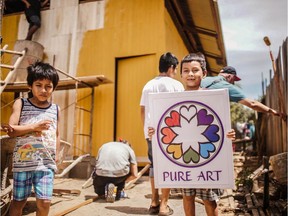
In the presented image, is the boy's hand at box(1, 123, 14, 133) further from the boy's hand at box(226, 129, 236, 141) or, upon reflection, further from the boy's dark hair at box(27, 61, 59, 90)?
the boy's hand at box(226, 129, 236, 141)

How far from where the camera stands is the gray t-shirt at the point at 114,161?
4117mm

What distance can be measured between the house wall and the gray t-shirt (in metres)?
2.42

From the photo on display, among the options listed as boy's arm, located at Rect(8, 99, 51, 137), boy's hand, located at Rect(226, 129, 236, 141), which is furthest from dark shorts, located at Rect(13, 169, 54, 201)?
boy's hand, located at Rect(226, 129, 236, 141)

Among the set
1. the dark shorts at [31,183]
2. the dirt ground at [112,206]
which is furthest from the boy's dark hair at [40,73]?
the dirt ground at [112,206]

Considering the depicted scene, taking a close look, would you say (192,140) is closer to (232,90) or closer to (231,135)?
(231,135)

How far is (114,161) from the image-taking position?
4.15 metres

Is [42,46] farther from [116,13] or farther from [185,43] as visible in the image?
[185,43]

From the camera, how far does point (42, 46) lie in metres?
7.88

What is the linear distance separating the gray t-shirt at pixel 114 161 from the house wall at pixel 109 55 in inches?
95.3

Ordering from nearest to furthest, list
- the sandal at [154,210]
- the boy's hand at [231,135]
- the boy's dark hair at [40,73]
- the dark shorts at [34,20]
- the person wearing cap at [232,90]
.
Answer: the boy's hand at [231,135] < the boy's dark hair at [40,73] < the person wearing cap at [232,90] < the sandal at [154,210] < the dark shorts at [34,20]

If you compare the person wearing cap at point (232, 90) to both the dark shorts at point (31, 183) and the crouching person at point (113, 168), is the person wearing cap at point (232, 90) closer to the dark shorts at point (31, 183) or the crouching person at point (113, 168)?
the dark shorts at point (31, 183)

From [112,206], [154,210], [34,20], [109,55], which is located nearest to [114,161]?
[112,206]

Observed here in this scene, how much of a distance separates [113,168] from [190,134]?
221 cm

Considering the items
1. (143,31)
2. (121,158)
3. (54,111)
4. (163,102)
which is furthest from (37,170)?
(143,31)
